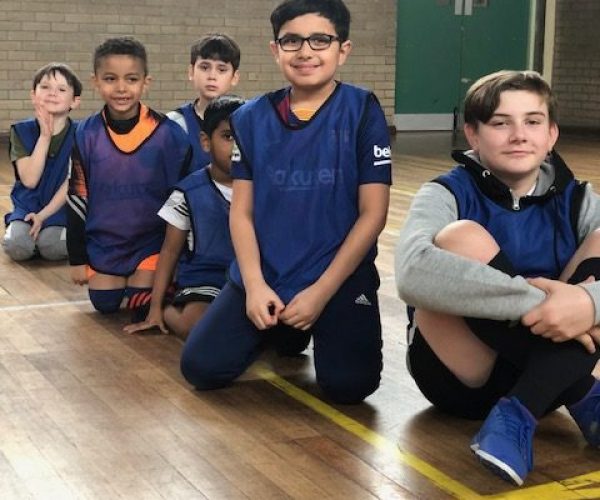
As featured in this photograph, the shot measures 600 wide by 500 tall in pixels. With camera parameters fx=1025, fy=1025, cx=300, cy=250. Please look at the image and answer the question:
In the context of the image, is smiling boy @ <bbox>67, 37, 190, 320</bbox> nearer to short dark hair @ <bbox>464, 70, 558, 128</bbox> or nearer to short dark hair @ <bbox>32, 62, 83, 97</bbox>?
short dark hair @ <bbox>32, 62, 83, 97</bbox>

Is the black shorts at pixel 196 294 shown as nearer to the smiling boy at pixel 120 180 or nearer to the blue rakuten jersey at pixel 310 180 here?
the smiling boy at pixel 120 180

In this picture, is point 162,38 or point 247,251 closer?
point 247,251

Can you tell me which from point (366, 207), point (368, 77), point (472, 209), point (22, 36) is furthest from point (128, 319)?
point (368, 77)

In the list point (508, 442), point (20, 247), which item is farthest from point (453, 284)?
point (20, 247)

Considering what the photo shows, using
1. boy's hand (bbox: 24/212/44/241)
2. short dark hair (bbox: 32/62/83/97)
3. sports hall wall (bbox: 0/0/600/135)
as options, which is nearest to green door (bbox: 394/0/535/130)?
sports hall wall (bbox: 0/0/600/135)

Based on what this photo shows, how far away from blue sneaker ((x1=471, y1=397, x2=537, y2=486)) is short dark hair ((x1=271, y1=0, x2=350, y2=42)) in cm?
112

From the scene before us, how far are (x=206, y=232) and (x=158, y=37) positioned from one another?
25.5 ft

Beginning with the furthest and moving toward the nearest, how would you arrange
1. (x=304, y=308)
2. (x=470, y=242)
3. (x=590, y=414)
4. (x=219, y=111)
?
(x=219, y=111) → (x=304, y=308) → (x=590, y=414) → (x=470, y=242)

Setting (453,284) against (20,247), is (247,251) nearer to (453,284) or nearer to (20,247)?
(453,284)

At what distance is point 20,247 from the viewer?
4.67m

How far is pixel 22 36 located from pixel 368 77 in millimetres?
4023

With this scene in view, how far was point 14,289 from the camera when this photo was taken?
412 cm

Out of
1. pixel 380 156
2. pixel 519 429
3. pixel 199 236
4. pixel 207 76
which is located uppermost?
pixel 207 76

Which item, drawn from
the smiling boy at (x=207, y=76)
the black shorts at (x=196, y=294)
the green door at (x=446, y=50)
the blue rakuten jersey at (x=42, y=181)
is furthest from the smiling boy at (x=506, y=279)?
the green door at (x=446, y=50)
